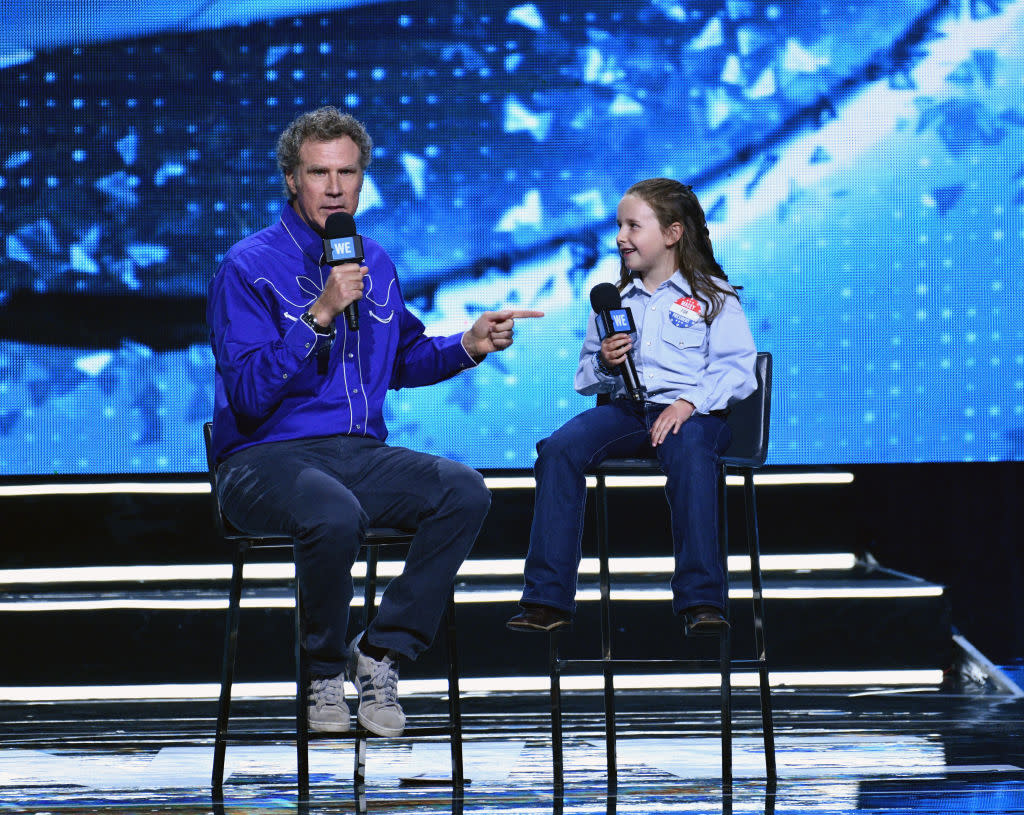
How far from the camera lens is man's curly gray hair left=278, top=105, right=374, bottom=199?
110 inches

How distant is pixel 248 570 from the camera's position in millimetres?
4656

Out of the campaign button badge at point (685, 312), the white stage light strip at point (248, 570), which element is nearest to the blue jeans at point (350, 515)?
the campaign button badge at point (685, 312)

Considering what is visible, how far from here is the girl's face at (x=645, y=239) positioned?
311 centimetres

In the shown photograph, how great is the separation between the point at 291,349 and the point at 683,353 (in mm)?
872

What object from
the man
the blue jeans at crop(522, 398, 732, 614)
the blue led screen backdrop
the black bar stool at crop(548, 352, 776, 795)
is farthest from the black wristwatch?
the blue led screen backdrop

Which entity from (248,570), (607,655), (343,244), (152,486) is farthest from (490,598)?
(343,244)

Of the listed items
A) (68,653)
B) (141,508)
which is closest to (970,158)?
(141,508)

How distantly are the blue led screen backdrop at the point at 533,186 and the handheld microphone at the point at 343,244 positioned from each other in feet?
7.28

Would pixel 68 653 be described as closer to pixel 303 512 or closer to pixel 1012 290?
pixel 303 512

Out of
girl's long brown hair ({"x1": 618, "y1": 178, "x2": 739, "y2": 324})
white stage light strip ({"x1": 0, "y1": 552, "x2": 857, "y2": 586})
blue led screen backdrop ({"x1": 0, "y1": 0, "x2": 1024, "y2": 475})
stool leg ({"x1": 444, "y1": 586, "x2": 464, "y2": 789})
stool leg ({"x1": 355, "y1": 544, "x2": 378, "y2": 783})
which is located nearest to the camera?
stool leg ({"x1": 444, "y1": 586, "x2": 464, "y2": 789})

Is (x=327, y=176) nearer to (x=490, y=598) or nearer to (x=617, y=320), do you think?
(x=617, y=320)

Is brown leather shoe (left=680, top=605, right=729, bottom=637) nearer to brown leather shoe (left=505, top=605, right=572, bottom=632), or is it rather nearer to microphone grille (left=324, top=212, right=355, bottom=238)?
brown leather shoe (left=505, top=605, right=572, bottom=632)

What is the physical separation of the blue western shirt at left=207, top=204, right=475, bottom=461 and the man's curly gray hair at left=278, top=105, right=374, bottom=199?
0.11 meters

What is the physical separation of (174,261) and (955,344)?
269cm
